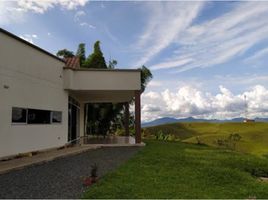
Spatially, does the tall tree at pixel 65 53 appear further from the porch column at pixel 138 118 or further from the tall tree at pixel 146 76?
the porch column at pixel 138 118

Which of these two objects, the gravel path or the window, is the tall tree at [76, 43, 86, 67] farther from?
the gravel path

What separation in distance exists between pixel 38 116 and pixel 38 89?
51.3 inches

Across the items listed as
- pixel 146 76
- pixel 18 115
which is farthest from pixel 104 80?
pixel 146 76

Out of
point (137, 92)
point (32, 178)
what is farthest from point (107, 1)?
point (32, 178)

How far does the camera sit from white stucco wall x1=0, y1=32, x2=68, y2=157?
1149 cm

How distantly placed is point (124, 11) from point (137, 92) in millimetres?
5374

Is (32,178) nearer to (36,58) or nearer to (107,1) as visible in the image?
(36,58)

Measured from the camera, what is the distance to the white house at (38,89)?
1163cm

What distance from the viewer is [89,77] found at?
17469 millimetres

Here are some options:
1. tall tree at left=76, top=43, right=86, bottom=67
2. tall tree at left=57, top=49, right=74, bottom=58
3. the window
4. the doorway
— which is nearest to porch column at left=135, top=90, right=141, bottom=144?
the doorway

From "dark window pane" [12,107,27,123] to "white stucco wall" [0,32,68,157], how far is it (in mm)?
212

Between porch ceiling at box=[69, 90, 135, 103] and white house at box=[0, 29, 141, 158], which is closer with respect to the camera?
white house at box=[0, 29, 141, 158]

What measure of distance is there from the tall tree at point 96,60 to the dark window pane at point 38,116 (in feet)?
40.5

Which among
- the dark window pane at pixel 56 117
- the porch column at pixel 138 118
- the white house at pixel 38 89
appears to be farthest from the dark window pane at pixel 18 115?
the porch column at pixel 138 118
